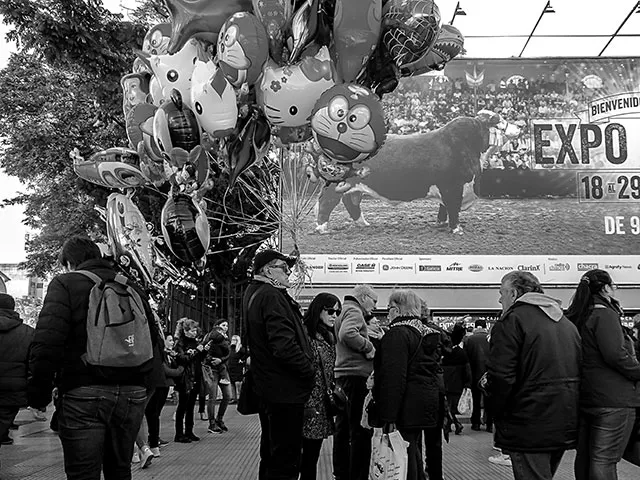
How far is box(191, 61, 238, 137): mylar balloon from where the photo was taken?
553 centimetres

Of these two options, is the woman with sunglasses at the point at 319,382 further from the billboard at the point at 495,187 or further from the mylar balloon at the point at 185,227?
the billboard at the point at 495,187

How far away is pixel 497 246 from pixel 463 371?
16.8 ft

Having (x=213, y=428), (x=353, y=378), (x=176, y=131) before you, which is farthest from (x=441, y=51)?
(x=213, y=428)

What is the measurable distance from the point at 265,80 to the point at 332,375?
7.72ft

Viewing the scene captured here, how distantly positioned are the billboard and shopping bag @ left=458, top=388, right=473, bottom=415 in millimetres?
3581

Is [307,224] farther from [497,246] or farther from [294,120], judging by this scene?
[294,120]

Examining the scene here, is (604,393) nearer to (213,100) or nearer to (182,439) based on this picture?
(213,100)

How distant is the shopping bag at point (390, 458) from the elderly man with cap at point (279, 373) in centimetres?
61

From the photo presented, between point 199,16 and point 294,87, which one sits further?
point 199,16

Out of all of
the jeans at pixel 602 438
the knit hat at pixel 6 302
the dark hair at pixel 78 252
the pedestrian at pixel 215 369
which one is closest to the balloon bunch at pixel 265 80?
the knit hat at pixel 6 302

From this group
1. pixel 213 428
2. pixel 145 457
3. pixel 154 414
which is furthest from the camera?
pixel 213 428

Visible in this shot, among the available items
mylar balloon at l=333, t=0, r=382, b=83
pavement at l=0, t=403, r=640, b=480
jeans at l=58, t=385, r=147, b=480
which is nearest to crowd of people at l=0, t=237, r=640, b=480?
jeans at l=58, t=385, r=147, b=480

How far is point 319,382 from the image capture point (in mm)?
5367

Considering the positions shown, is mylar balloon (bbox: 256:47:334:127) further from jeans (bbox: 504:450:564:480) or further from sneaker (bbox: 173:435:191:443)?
sneaker (bbox: 173:435:191:443)
